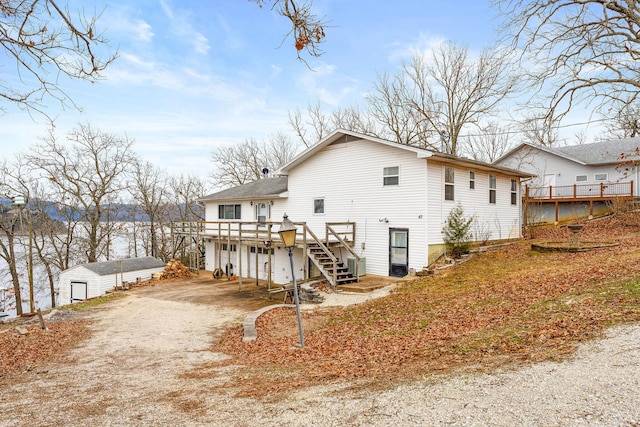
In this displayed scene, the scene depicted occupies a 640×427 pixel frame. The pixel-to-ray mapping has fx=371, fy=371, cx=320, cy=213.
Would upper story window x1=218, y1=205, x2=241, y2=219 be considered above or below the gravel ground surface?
above

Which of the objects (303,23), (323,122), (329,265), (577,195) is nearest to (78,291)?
(329,265)

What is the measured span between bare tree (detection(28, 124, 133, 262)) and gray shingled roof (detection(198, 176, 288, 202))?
9628mm

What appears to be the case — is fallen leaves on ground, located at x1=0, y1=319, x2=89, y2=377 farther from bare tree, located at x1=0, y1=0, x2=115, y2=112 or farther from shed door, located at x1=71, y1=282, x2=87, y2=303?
shed door, located at x1=71, y1=282, x2=87, y2=303

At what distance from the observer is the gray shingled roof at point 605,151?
1017 inches

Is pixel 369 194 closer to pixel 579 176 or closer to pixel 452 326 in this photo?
pixel 452 326

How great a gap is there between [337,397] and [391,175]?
A: 11.9 m

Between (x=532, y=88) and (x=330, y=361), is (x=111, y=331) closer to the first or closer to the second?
(x=330, y=361)

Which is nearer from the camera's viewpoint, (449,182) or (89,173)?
(449,182)

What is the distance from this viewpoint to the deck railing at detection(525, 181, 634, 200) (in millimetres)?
24100

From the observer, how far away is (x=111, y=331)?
10773 mm

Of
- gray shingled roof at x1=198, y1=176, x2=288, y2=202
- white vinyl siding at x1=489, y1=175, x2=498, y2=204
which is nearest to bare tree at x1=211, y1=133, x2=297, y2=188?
gray shingled roof at x1=198, y1=176, x2=288, y2=202

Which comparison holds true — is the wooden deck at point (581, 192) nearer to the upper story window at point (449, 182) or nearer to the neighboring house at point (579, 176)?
the neighboring house at point (579, 176)

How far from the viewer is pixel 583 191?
26.1m

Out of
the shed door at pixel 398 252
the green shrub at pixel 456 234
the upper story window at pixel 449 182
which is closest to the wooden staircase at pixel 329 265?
the shed door at pixel 398 252
